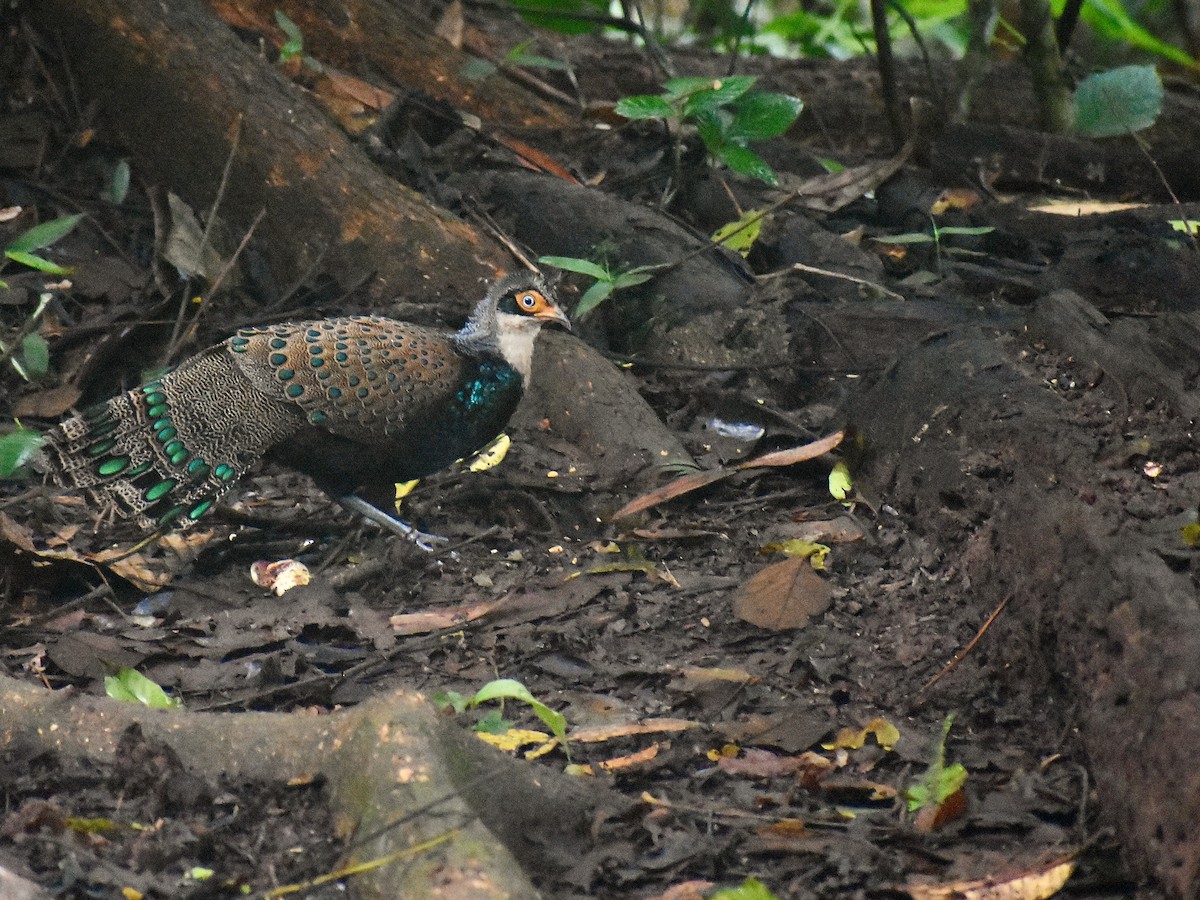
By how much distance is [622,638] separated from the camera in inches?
157

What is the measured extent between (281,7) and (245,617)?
393cm

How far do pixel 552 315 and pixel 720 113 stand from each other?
4.86ft

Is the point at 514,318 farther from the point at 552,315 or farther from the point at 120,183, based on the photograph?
the point at 120,183

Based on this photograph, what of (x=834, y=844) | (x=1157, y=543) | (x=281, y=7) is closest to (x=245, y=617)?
(x=834, y=844)

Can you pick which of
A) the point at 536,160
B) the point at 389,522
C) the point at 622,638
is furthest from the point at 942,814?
the point at 536,160

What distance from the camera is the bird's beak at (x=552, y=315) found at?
517 cm

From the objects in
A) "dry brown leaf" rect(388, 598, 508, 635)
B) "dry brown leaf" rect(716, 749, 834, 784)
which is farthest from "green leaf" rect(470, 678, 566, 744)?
"dry brown leaf" rect(388, 598, 508, 635)

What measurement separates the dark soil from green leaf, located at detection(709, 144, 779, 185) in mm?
538

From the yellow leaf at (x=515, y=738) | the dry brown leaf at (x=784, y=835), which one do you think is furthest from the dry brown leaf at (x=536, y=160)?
the dry brown leaf at (x=784, y=835)

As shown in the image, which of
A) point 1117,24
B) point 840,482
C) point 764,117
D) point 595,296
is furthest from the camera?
point 1117,24

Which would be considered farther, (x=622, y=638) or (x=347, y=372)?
(x=347, y=372)

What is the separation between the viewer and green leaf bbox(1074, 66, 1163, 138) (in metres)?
6.24

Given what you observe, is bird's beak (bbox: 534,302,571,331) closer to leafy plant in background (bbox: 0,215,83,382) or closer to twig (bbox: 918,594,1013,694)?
leafy plant in background (bbox: 0,215,83,382)

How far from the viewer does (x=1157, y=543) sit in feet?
10.3
